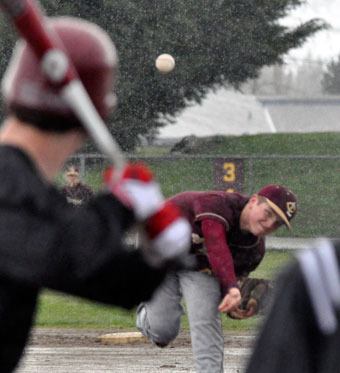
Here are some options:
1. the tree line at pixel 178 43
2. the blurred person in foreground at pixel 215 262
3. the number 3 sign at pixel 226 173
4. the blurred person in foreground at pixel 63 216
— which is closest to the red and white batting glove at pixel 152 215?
the blurred person in foreground at pixel 63 216

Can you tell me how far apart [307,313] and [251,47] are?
41493 millimetres

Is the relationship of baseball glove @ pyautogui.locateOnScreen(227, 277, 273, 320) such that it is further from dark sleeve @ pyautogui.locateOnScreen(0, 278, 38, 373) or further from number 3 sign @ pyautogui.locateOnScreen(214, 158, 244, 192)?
number 3 sign @ pyautogui.locateOnScreen(214, 158, 244, 192)

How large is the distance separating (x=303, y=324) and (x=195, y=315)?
7222 millimetres

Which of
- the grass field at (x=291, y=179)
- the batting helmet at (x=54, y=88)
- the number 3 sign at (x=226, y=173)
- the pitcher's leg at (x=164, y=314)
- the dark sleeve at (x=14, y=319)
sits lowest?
the grass field at (x=291, y=179)

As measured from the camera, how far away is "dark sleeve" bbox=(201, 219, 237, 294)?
8922 mm

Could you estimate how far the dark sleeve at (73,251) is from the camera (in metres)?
2.73

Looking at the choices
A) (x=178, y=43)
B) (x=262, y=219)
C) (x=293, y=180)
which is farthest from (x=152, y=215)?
(x=178, y=43)

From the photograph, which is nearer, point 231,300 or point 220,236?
point 220,236

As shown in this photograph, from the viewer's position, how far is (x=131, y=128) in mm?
40250

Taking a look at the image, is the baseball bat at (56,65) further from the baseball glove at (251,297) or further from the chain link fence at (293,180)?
the chain link fence at (293,180)

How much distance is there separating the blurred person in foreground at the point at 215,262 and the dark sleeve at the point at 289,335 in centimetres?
624

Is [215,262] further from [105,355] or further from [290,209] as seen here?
[105,355]

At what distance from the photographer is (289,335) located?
2.33 meters

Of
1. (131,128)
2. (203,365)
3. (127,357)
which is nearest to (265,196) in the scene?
(203,365)
